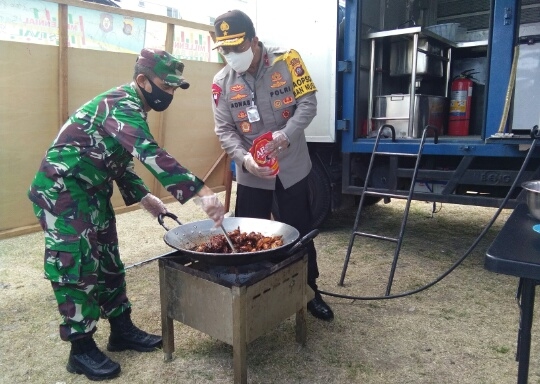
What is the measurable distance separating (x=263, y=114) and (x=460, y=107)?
2966mm

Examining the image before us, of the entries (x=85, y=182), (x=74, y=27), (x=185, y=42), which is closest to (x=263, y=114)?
(x=85, y=182)

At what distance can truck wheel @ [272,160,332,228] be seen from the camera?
14.8ft

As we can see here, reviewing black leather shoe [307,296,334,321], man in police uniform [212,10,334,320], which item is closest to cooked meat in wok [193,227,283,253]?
man in police uniform [212,10,334,320]

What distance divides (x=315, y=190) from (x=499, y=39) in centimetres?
213

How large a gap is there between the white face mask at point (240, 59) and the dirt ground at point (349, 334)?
160cm

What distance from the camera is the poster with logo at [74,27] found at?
3.37m

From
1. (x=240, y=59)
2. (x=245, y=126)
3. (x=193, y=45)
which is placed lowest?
(x=245, y=126)

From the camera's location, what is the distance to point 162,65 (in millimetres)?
2088

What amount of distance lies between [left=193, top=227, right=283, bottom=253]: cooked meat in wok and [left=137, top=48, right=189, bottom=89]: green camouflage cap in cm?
80

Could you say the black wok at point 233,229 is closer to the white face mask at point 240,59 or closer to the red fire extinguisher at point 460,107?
the white face mask at point 240,59

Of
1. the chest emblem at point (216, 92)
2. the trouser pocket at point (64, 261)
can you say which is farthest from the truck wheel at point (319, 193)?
the trouser pocket at point (64, 261)

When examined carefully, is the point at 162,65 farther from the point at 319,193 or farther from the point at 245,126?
the point at 319,193

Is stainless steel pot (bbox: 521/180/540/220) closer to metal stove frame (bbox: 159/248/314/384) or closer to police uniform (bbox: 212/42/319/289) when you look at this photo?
metal stove frame (bbox: 159/248/314/384)

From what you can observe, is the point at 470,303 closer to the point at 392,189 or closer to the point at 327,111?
the point at 392,189
